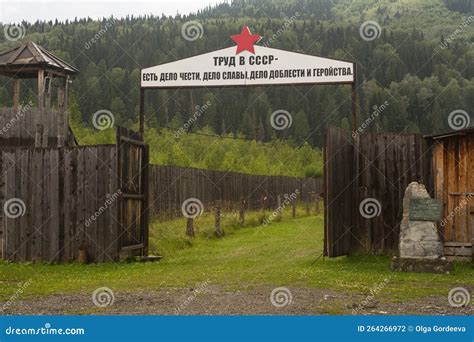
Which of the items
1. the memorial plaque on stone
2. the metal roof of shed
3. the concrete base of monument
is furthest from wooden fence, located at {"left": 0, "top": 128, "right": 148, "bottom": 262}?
the metal roof of shed

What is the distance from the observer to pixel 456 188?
13188 mm

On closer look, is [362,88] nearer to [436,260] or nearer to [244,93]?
[244,93]

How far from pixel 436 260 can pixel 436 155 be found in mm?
2526

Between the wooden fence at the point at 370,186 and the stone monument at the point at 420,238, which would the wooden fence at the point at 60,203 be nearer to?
the wooden fence at the point at 370,186

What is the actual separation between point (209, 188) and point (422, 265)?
15094 millimetres

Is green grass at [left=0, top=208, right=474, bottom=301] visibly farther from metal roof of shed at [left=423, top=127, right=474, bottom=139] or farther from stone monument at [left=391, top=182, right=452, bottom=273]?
metal roof of shed at [left=423, top=127, right=474, bottom=139]

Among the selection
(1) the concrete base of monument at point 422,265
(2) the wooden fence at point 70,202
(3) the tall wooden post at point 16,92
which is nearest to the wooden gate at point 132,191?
(2) the wooden fence at point 70,202

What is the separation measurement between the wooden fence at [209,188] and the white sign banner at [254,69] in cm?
571

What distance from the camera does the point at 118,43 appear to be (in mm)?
111500

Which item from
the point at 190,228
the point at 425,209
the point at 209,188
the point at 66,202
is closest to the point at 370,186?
the point at 425,209

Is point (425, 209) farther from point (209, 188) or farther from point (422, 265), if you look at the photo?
point (209, 188)

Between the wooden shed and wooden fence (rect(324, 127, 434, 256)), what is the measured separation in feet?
0.84

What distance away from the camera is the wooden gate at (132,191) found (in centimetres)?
1380

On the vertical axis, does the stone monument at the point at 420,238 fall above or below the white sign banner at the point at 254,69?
below
